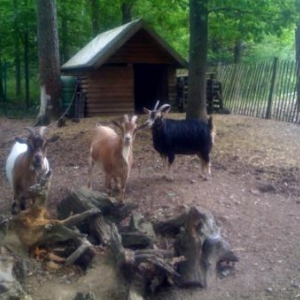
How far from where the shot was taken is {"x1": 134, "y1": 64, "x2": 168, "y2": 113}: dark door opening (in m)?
17.5

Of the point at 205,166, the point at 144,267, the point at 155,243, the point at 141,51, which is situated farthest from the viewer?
the point at 141,51

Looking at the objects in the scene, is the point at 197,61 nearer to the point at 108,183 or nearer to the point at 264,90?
the point at 264,90

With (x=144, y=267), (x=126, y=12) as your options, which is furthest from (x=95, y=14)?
(x=144, y=267)

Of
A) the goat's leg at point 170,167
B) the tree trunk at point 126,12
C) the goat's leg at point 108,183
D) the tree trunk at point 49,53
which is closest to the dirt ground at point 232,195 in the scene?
the goat's leg at point 170,167

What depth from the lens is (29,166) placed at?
685 cm

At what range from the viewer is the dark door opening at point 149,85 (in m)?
17.5

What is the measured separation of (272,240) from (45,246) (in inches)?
105

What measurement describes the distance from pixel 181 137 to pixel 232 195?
129 cm

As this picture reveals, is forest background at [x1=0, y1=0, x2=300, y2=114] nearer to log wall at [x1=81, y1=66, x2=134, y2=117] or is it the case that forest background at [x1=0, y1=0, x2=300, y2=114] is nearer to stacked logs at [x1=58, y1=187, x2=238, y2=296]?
log wall at [x1=81, y1=66, x2=134, y2=117]

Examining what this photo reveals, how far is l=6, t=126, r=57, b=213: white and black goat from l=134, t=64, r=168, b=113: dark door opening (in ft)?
35.1

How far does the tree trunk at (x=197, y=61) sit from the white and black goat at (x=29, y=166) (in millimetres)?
6727

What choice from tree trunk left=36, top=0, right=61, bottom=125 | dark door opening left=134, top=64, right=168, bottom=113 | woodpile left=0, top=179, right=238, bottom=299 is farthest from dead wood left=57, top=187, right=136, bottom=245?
dark door opening left=134, top=64, right=168, bottom=113

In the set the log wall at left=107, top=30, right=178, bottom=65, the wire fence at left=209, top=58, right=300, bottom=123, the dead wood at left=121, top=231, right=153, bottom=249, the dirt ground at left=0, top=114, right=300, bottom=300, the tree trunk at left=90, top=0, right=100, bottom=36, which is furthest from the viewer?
the tree trunk at left=90, top=0, right=100, bottom=36

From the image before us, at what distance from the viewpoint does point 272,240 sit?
680 centimetres
